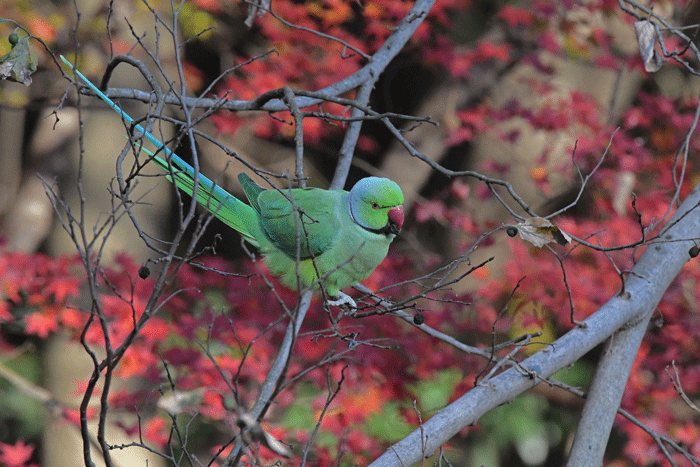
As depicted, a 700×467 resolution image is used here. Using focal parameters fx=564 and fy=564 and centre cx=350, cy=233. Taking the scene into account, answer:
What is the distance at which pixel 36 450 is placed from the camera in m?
3.85

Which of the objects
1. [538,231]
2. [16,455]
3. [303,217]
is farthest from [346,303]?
[16,455]

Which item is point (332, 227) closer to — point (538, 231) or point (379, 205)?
point (379, 205)

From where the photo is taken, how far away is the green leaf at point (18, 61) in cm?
169

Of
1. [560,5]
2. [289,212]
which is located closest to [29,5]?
[289,212]

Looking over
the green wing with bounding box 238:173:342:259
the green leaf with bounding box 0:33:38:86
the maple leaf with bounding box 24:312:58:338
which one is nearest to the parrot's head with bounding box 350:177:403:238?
the green wing with bounding box 238:173:342:259

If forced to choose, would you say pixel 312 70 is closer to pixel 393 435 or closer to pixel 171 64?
pixel 171 64

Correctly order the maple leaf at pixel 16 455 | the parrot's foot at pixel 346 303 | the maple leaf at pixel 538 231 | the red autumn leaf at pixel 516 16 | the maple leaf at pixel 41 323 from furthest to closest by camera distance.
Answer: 1. the red autumn leaf at pixel 516 16
2. the maple leaf at pixel 41 323
3. the maple leaf at pixel 16 455
4. the parrot's foot at pixel 346 303
5. the maple leaf at pixel 538 231

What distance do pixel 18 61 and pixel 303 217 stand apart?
1127 millimetres

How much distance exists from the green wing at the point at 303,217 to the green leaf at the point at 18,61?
0.94m

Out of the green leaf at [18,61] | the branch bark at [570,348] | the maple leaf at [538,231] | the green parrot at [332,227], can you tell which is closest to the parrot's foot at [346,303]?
the green parrot at [332,227]

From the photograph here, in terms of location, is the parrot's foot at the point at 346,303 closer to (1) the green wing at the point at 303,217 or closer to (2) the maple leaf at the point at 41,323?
(1) the green wing at the point at 303,217

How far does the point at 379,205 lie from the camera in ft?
7.23

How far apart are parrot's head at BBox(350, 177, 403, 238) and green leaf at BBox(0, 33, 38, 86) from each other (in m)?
1.18

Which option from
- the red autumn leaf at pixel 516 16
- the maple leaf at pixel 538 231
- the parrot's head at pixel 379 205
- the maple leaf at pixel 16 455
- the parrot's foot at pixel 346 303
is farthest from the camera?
the red autumn leaf at pixel 516 16
